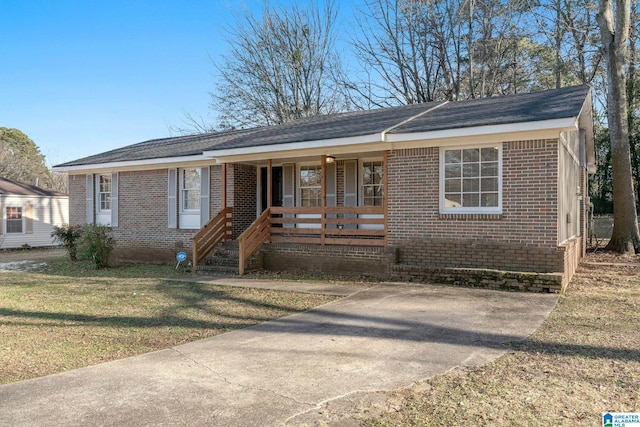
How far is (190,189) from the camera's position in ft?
49.1

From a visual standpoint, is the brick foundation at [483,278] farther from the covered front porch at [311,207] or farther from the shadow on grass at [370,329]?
the shadow on grass at [370,329]

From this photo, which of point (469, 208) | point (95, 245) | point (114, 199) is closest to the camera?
point (469, 208)

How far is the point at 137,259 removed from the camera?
15.8m

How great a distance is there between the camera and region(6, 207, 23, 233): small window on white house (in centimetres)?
2250

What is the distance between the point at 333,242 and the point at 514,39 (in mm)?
18975

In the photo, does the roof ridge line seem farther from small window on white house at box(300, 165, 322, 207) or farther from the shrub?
the shrub

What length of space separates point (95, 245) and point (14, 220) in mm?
12162

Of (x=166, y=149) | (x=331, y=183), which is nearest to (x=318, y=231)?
(x=331, y=183)

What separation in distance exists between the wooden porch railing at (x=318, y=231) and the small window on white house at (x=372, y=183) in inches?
38.0

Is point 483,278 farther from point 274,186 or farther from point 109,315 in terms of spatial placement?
point 274,186

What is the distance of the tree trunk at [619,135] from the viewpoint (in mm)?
15625

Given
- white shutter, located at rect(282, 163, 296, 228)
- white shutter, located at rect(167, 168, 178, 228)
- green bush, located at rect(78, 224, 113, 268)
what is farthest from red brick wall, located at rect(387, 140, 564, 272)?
green bush, located at rect(78, 224, 113, 268)

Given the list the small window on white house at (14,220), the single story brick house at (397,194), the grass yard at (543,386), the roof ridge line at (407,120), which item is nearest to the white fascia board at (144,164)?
the single story brick house at (397,194)

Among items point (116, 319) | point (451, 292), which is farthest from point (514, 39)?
point (116, 319)
